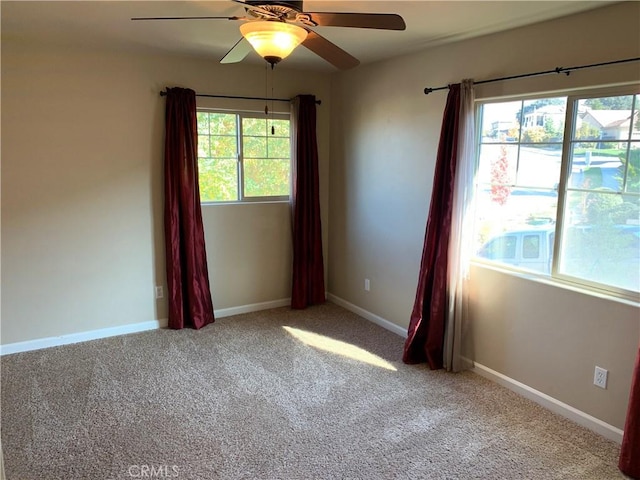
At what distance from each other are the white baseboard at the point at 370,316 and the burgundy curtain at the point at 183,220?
1418 mm

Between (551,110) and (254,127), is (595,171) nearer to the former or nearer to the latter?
(551,110)

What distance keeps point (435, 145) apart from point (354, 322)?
1.86 metres

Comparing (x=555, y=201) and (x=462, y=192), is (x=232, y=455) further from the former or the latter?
(x=555, y=201)

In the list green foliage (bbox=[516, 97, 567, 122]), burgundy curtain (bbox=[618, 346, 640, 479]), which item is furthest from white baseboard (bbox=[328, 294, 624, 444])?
→ green foliage (bbox=[516, 97, 567, 122])

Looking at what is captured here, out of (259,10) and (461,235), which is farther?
(461,235)

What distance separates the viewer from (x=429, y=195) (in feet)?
12.2

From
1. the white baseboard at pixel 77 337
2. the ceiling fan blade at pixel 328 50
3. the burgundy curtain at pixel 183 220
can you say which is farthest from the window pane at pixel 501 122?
the white baseboard at pixel 77 337

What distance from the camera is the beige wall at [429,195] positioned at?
259cm

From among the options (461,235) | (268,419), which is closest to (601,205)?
(461,235)

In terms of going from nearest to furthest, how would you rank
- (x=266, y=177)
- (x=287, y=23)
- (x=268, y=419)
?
(x=287, y=23) → (x=268, y=419) → (x=266, y=177)

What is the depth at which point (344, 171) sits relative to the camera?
473 centimetres

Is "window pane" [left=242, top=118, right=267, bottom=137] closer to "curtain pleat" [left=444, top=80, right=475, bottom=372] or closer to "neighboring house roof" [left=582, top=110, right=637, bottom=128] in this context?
"curtain pleat" [left=444, top=80, right=475, bottom=372]

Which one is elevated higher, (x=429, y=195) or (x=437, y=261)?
(x=429, y=195)
